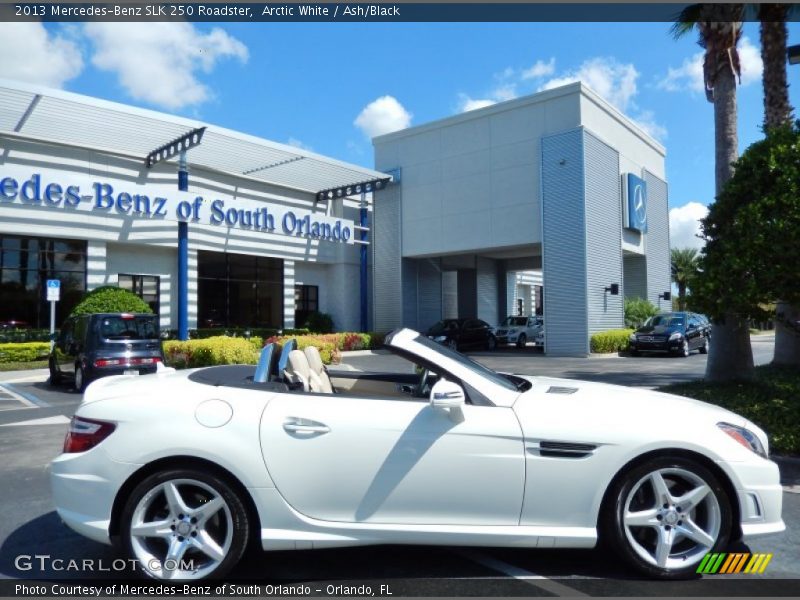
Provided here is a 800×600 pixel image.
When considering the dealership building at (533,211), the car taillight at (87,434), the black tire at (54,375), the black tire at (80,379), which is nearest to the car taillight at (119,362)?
the black tire at (80,379)

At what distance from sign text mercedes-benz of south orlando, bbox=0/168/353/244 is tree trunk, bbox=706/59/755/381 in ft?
53.8

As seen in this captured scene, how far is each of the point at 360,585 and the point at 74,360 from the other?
1134cm

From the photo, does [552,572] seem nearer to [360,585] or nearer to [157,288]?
[360,585]

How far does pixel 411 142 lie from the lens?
88.9ft

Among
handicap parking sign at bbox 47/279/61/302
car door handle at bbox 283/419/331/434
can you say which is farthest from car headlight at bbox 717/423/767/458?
handicap parking sign at bbox 47/279/61/302

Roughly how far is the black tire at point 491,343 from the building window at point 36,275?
1634cm

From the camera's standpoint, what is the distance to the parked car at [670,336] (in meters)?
20.5

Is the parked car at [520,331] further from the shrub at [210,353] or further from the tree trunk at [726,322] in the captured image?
the tree trunk at [726,322]

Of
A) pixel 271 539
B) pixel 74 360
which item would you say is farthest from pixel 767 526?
pixel 74 360

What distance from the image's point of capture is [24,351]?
691 inches

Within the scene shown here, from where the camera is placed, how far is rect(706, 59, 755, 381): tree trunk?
9.41 meters

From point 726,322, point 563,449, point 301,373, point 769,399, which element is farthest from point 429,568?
point 726,322

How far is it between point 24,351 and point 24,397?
276 inches

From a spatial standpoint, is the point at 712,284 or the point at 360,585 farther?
the point at 712,284
